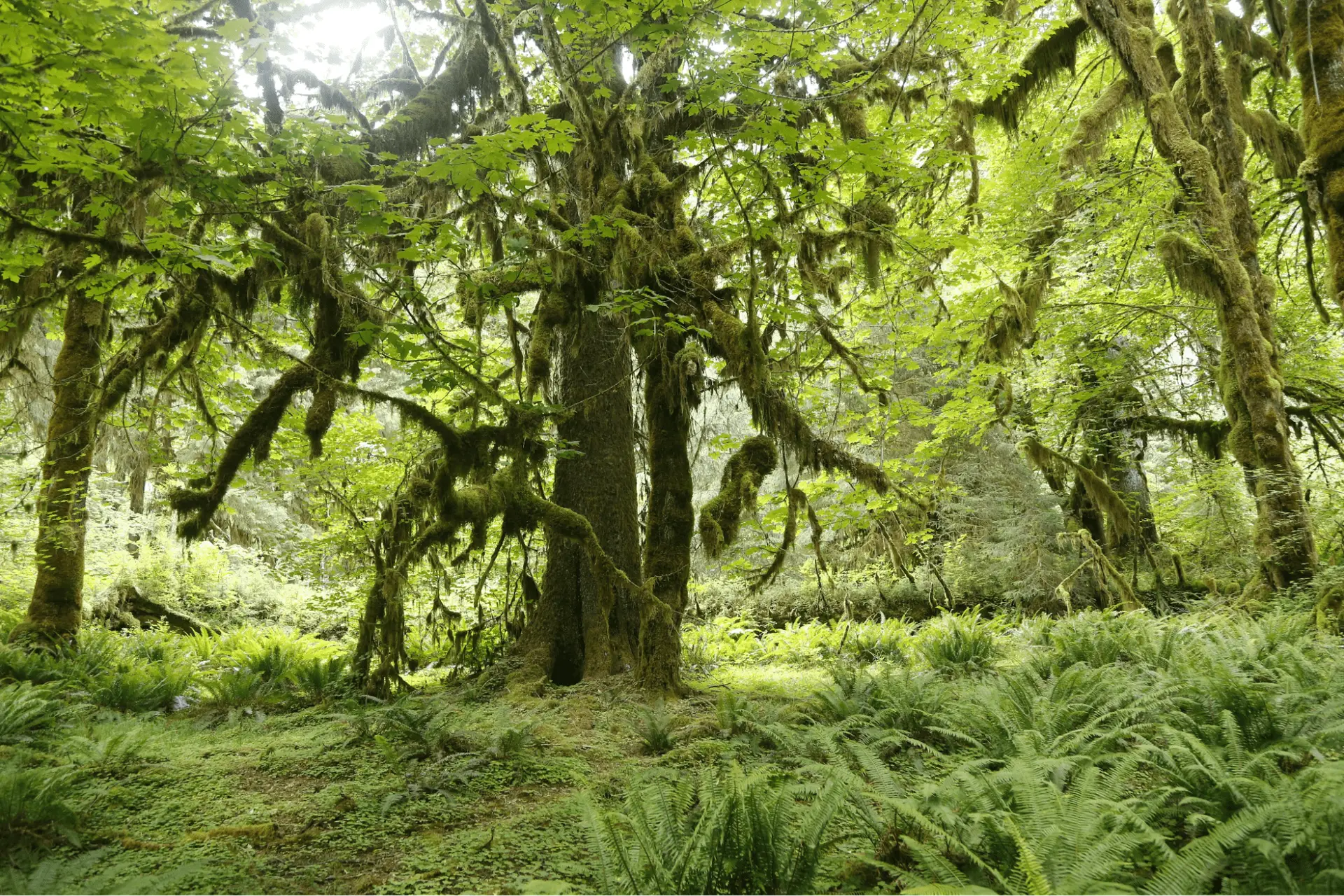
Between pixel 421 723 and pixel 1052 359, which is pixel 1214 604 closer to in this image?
pixel 1052 359

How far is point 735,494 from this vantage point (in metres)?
5.58

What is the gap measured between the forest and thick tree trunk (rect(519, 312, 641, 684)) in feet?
0.15

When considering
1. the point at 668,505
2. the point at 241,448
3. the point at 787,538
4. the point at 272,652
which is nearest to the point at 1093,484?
the point at 787,538

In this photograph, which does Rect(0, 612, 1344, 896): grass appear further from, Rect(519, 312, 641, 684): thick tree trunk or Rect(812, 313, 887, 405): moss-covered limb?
Rect(812, 313, 887, 405): moss-covered limb

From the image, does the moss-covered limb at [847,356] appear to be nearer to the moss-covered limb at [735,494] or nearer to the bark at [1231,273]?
the moss-covered limb at [735,494]

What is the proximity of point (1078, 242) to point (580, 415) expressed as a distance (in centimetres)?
589

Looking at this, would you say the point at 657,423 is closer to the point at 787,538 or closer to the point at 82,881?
the point at 787,538

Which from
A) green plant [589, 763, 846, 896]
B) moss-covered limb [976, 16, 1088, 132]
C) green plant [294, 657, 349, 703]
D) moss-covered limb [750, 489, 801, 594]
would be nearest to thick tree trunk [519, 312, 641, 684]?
moss-covered limb [750, 489, 801, 594]

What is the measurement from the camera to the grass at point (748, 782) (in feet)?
8.32

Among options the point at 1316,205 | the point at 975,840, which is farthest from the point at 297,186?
the point at 1316,205

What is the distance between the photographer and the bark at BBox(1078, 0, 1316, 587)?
673 centimetres

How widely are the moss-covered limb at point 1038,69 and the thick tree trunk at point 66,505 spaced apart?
10.7 meters

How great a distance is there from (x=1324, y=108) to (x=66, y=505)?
446 inches

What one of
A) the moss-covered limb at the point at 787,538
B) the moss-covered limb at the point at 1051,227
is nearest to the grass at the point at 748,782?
the moss-covered limb at the point at 787,538
